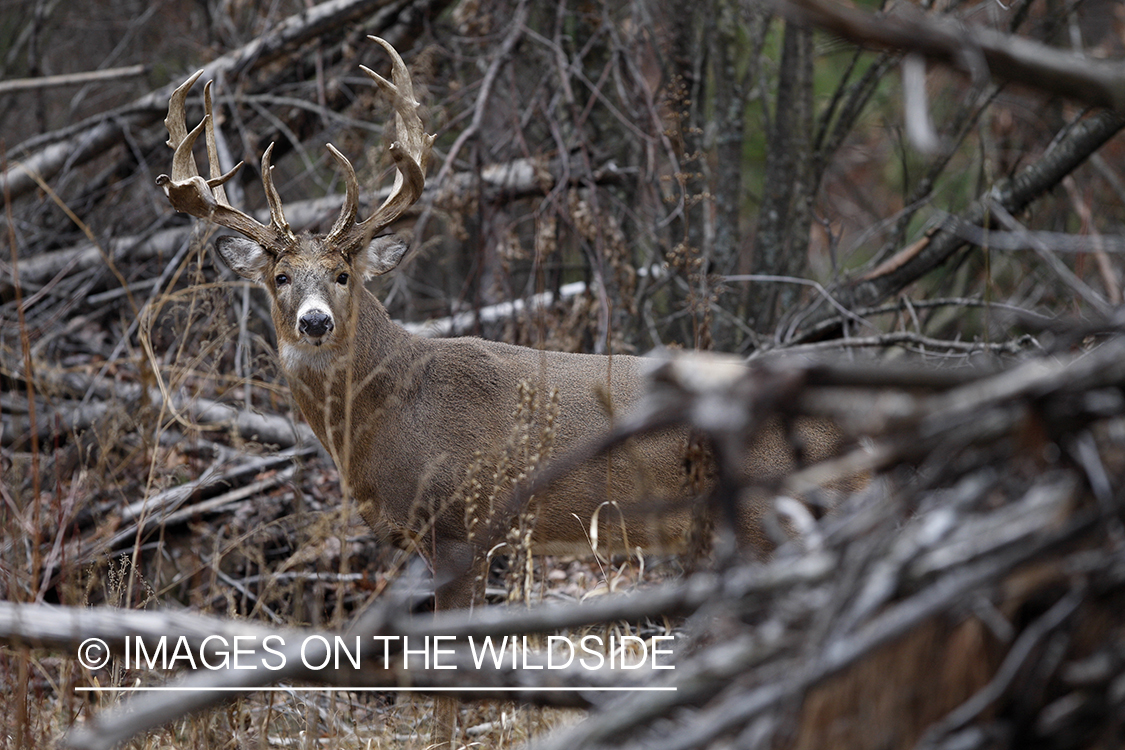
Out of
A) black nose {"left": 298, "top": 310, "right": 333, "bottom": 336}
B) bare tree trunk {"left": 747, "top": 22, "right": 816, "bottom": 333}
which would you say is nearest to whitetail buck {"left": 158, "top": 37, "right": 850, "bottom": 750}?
black nose {"left": 298, "top": 310, "right": 333, "bottom": 336}

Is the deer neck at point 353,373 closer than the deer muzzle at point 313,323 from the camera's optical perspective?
No

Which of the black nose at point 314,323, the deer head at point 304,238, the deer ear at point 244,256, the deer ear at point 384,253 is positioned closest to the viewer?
the black nose at point 314,323

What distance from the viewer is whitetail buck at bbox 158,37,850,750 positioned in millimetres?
4508

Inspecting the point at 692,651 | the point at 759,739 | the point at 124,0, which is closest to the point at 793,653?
the point at 759,739

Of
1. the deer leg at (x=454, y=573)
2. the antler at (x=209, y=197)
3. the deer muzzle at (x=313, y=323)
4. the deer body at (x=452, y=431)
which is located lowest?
the deer leg at (x=454, y=573)

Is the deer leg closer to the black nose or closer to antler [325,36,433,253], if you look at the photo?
the black nose

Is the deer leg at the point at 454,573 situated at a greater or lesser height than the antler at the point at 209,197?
lesser

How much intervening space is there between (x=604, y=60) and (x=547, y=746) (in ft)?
21.5

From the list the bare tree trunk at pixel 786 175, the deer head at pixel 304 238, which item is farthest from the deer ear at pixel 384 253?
the bare tree trunk at pixel 786 175

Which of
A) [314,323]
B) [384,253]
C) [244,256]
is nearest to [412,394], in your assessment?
[314,323]

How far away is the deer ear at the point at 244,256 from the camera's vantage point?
4852 millimetres

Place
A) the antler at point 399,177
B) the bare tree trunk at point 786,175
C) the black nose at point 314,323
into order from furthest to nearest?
1. the bare tree trunk at point 786,175
2. the antler at point 399,177
3. the black nose at point 314,323

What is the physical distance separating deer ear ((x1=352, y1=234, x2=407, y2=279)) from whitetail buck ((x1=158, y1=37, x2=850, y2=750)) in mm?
20

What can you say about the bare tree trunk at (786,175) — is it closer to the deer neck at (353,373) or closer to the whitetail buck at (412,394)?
the whitetail buck at (412,394)
